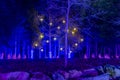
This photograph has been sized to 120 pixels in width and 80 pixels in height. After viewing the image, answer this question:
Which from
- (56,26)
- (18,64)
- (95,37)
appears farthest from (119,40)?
(18,64)

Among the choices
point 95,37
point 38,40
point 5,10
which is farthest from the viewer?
point 95,37

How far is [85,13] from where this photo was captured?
499 inches

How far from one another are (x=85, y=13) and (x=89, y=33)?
2.92 ft

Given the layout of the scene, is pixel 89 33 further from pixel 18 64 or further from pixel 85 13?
pixel 18 64

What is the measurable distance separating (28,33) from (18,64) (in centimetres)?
199

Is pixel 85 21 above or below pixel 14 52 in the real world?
above

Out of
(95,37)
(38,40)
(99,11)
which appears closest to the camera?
(38,40)

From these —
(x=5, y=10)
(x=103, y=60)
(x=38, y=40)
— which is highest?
(x=5, y=10)

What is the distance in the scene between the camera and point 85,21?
12883 mm

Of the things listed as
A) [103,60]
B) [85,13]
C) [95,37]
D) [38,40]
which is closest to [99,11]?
[85,13]

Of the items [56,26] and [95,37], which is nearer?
[56,26]

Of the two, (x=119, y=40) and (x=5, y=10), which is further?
(x=119, y=40)

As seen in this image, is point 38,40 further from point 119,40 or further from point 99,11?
point 119,40

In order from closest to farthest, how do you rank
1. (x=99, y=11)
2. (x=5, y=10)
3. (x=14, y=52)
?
(x=5, y=10) → (x=14, y=52) → (x=99, y=11)
